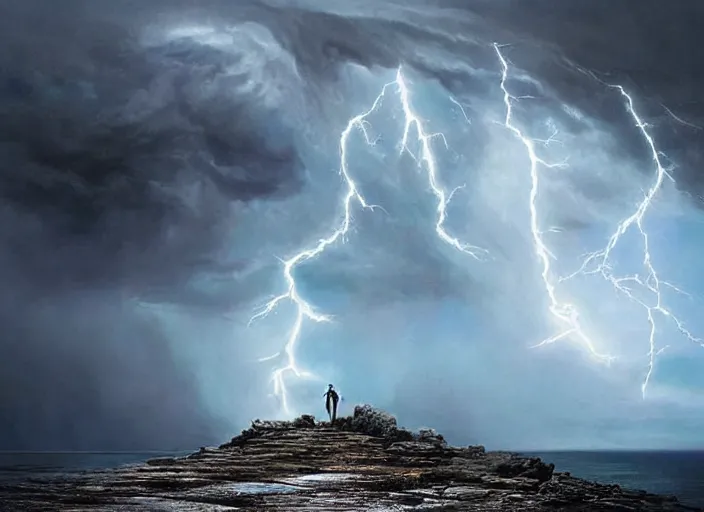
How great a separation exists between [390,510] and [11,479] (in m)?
9.37

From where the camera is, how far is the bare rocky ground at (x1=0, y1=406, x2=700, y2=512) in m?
10.6

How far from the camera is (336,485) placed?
1273 cm

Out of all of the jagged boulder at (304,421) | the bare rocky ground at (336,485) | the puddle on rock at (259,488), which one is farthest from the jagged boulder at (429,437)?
the puddle on rock at (259,488)

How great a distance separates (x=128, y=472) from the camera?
51.7 feet

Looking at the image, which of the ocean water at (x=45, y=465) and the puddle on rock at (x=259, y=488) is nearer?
the puddle on rock at (x=259, y=488)

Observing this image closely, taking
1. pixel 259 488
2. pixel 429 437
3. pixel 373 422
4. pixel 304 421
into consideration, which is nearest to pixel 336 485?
pixel 259 488

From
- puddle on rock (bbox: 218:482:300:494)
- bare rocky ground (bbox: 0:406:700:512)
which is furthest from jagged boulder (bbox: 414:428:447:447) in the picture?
Result: puddle on rock (bbox: 218:482:300:494)

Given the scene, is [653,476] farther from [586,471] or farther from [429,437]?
[429,437]

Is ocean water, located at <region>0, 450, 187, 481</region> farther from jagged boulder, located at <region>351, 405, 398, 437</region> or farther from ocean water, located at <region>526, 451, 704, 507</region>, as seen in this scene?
ocean water, located at <region>526, 451, 704, 507</region>

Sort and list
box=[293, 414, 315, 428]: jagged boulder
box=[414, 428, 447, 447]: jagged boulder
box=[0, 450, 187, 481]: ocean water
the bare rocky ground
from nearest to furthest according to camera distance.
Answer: the bare rocky ground, box=[0, 450, 187, 481]: ocean water, box=[414, 428, 447, 447]: jagged boulder, box=[293, 414, 315, 428]: jagged boulder

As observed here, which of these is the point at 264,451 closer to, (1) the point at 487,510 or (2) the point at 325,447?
(2) the point at 325,447

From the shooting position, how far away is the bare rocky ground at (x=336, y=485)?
1064 centimetres

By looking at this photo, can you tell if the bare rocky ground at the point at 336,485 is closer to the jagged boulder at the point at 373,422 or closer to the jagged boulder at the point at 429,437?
the jagged boulder at the point at 429,437

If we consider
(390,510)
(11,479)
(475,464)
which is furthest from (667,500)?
(11,479)
